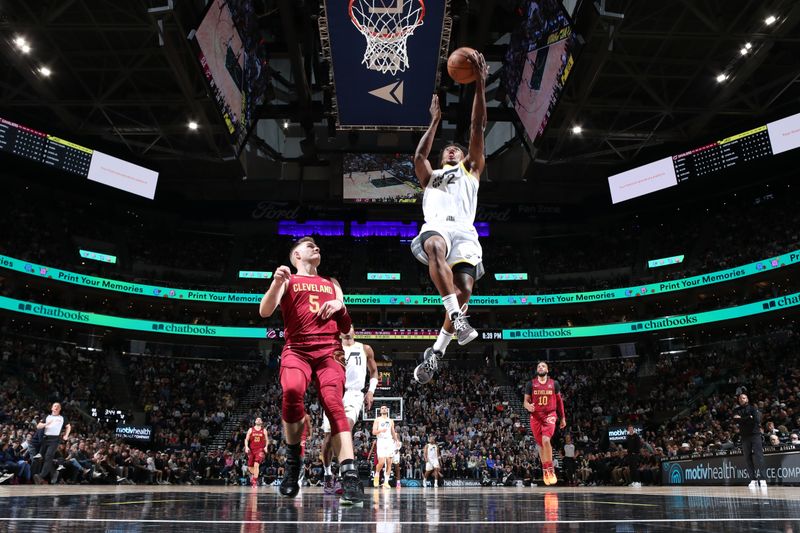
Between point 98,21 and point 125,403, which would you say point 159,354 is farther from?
point 98,21

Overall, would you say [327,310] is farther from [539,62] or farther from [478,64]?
Result: [539,62]

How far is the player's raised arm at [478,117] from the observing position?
5.65m

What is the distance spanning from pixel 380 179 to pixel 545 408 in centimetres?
2179

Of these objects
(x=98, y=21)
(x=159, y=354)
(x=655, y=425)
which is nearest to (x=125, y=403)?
(x=159, y=354)

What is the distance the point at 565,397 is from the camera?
3114 cm

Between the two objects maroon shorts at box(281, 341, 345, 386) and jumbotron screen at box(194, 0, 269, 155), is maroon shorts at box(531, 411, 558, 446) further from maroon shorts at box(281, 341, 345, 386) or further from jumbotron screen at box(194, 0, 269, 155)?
jumbotron screen at box(194, 0, 269, 155)

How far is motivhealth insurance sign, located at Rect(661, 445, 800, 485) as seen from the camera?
14273mm

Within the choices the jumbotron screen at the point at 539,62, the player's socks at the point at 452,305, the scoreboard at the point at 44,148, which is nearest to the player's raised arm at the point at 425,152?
the player's socks at the point at 452,305

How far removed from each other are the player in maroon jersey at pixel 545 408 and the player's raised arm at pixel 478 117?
18.6 feet

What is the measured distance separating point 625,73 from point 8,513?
83.2 ft

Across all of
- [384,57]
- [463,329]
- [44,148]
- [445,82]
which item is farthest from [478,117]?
[44,148]

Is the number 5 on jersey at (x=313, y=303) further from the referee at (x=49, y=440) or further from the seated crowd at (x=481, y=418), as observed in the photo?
the seated crowd at (x=481, y=418)

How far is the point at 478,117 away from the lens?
578cm

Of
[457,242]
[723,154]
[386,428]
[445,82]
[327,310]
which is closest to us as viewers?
[327,310]
